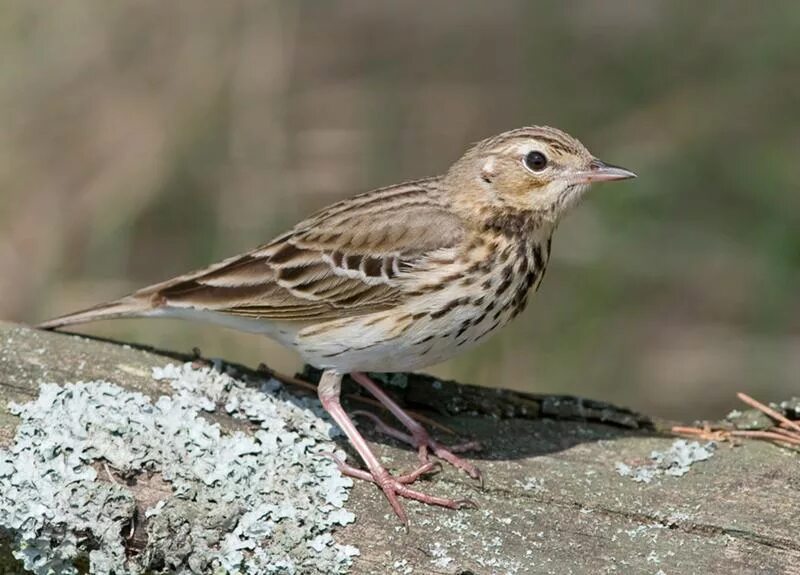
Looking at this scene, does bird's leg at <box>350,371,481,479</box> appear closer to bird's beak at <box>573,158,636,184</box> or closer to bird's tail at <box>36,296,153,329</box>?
bird's tail at <box>36,296,153,329</box>

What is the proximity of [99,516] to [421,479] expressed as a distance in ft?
4.06

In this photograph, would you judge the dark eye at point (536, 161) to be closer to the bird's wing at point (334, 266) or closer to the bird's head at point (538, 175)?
the bird's head at point (538, 175)

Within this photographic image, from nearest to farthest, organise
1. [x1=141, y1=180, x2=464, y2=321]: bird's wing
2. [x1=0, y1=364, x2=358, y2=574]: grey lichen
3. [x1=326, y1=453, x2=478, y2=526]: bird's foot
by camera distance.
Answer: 1. [x1=0, y1=364, x2=358, y2=574]: grey lichen
2. [x1=326, y1=453, x2=478, y2=526]: bird's foot
3. [x1=141, y1=180, x2=464, y2=321]: bird's wing

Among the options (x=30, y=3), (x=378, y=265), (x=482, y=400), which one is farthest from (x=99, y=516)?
(x=30, y=3)

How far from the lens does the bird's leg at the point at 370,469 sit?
4.40 metres

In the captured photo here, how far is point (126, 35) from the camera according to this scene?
29.0ft

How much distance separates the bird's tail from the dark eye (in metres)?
1.72

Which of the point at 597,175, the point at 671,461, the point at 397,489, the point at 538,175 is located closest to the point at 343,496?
the point at 397,489

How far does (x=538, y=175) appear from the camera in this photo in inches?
203

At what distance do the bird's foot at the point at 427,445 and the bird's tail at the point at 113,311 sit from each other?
1.02m

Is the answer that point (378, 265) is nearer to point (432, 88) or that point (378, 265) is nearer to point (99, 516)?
point (99, 516)

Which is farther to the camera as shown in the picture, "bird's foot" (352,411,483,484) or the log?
"bird's foot" (352,411,483,484)

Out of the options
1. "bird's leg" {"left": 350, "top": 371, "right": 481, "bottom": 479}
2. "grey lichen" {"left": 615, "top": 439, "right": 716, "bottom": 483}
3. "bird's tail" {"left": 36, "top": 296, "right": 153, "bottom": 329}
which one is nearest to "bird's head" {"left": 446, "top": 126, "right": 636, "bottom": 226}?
"bird's leg" {"left": 350, "top": 371, "right": 481, "bottom": 479}

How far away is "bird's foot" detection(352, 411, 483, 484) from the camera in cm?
472
